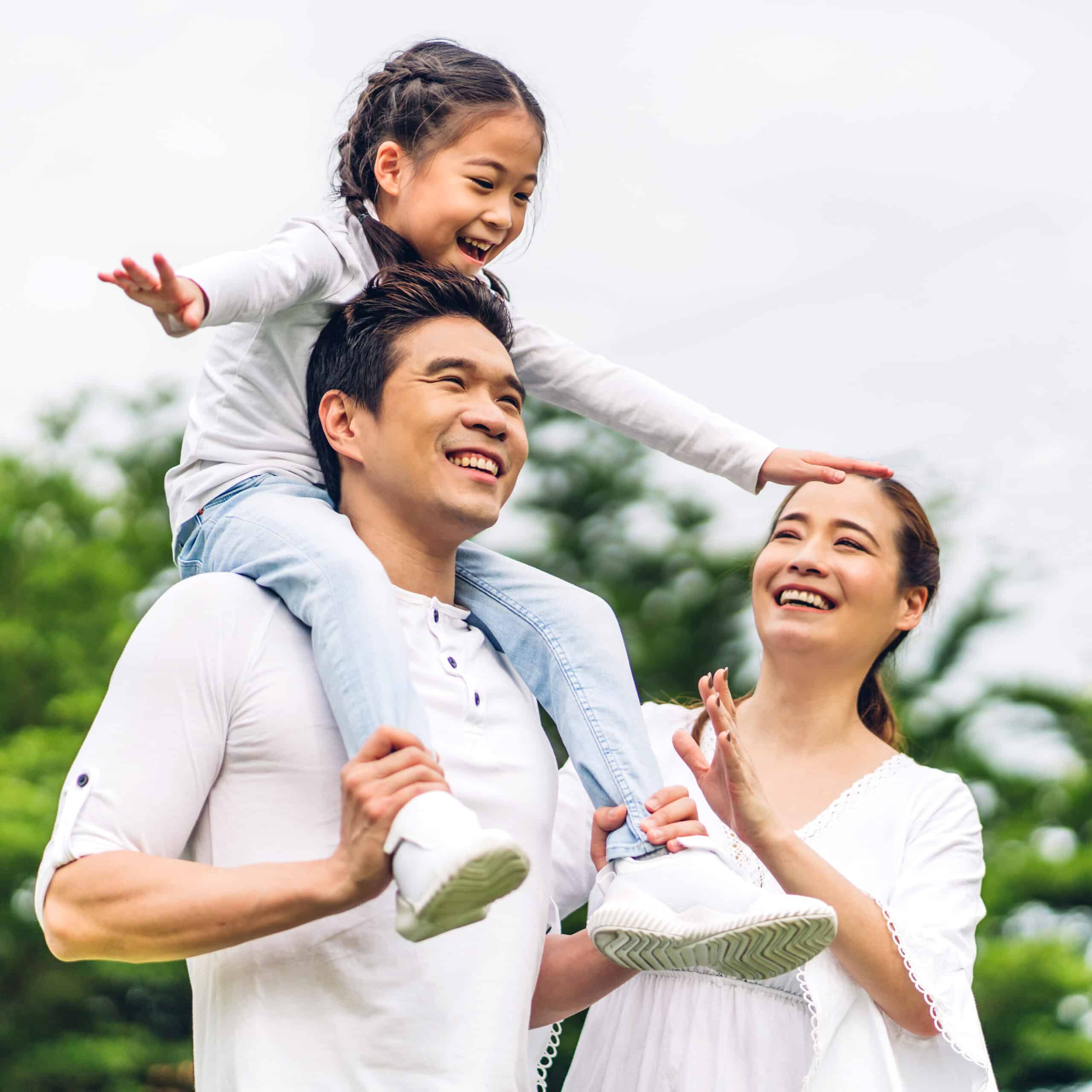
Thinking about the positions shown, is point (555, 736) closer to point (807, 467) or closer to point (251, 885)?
point (807, 467)

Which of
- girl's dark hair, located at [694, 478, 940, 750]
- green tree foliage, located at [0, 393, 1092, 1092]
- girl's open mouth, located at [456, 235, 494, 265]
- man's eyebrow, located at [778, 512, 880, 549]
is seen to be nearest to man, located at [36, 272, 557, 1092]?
girl's open mouth, located at [456, 235, 494, 265]

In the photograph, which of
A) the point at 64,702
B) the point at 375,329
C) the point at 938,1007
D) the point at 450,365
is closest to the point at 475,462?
the point at 450,365

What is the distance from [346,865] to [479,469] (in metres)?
0.73

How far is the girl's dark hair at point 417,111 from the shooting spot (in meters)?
3.00

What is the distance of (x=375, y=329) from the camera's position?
8.96 feet

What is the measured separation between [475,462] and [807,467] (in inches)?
27.6

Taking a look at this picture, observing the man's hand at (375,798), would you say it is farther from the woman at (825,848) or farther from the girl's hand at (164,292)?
the girl's hand at (164,292)

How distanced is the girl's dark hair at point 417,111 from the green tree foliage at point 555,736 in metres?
4.97

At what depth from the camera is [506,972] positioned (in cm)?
242

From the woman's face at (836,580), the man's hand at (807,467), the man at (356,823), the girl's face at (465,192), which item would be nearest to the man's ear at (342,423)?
the man at (356,823)

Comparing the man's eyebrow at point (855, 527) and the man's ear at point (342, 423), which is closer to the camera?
the man's ear at point (342, 423)

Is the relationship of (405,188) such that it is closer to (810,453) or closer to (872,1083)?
(810,453)

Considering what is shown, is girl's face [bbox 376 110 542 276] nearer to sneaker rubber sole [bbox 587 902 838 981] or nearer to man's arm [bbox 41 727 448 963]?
man's arm [bbox 41 727 448 963]

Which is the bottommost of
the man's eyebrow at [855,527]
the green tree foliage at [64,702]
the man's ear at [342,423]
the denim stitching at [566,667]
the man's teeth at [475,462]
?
the green tree foliage at [64,702]
